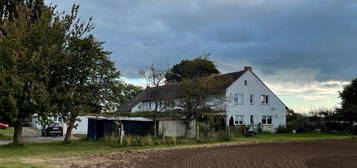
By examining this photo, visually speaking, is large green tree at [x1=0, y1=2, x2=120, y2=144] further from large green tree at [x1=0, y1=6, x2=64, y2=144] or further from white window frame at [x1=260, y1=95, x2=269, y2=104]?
white window frame at [x1=260, y1=95, x2=269, y2=104]

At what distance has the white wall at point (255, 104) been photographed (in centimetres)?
4375

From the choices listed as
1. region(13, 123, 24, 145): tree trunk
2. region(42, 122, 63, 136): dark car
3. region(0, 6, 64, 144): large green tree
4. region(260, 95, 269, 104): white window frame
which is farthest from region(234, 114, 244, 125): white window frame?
region(13, 123, 24, 145): tree trunk

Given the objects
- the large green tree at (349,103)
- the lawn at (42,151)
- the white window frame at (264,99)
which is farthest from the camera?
the white window frame at (264,99)

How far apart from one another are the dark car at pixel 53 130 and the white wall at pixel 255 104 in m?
18.8

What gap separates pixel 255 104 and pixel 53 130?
935 inches

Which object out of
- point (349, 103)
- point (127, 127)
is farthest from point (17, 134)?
point (349, 103)

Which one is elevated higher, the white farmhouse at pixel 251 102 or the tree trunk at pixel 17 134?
the white farmhouse at pixel 251 102

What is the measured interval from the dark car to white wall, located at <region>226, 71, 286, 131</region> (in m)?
18.8

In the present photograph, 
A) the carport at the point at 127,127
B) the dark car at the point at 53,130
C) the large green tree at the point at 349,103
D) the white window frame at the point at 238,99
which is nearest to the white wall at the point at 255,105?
the white window frame at the point at 238,99

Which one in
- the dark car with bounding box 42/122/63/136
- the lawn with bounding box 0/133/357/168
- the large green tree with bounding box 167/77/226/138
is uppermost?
the large green tree with bounding box 167/77/226/138

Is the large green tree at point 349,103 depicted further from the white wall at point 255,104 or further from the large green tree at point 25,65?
the large green tree at point 25,65

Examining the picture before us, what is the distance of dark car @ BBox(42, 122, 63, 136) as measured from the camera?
37094mm

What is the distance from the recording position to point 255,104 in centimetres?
4516

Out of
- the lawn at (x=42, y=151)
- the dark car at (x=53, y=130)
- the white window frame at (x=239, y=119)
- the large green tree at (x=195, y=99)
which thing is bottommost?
the lawn at (x=42, y=151)
